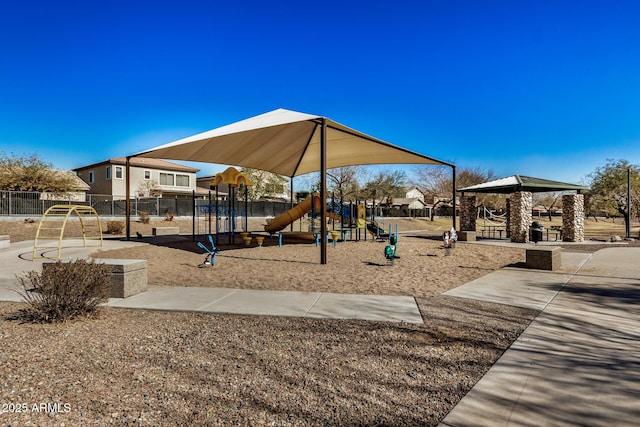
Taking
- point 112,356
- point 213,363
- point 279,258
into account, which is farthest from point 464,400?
point 279,258

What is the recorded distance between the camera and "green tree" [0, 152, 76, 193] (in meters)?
33.5

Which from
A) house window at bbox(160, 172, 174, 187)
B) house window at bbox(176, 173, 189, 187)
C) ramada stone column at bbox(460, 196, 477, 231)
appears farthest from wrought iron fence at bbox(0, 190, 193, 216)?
ramada stone column at bbox(460, 196, 477, 231)

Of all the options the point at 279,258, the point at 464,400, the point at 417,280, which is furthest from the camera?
the point at 279,258

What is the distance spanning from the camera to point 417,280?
28.8 ft

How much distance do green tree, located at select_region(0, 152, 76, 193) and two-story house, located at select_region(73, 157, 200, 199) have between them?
818 centimetres

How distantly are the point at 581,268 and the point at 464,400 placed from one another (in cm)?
964

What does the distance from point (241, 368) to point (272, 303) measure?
8.79 ft

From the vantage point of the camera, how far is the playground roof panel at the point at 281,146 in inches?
510

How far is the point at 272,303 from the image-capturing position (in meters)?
6.46

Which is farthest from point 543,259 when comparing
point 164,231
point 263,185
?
point 263,185

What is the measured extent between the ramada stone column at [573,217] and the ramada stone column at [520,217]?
2.04 meters

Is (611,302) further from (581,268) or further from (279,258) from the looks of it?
(279,258)

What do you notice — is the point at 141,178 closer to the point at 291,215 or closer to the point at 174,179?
the point at 174,179

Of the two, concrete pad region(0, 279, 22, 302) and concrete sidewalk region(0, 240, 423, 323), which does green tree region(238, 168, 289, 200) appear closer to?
concrete pad region(0, 279, 22, 302)
